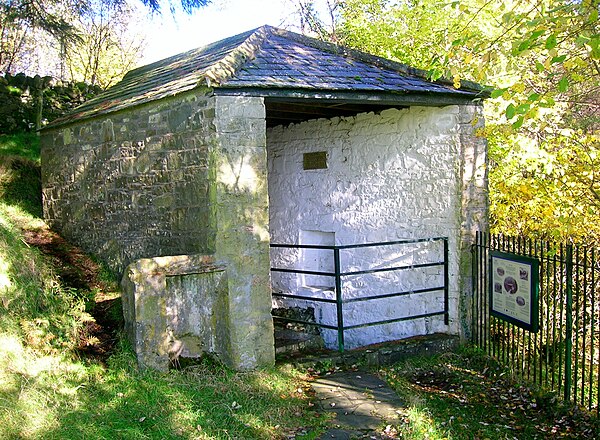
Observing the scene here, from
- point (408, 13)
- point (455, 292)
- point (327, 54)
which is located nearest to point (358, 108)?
point (327, 54)

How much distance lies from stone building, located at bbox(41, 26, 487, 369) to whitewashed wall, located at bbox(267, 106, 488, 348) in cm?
2

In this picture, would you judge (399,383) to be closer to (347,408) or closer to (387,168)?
(347,408)

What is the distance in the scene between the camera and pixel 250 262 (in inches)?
221

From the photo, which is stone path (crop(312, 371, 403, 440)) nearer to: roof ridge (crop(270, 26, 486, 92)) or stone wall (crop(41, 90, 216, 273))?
stone wall (crop(41, 90, 216, 273))

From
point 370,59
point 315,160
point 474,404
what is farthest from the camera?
point 315,160

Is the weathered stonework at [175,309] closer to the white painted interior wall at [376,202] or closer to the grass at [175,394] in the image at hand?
the grass at [175,394]

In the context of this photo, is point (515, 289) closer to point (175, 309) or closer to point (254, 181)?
point (254, 181)

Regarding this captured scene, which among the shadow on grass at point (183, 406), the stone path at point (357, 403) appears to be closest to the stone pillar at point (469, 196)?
the stone path at point (357, 403)

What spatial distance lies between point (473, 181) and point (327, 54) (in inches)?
93.6

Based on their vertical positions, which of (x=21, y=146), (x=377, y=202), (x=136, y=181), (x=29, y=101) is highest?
(x=29, y=101)

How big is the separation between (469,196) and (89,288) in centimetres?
479

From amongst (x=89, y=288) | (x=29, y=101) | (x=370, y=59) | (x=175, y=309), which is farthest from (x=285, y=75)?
(x=29, y=101)

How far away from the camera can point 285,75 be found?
→ 577 cm

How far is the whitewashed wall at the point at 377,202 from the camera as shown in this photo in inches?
271
